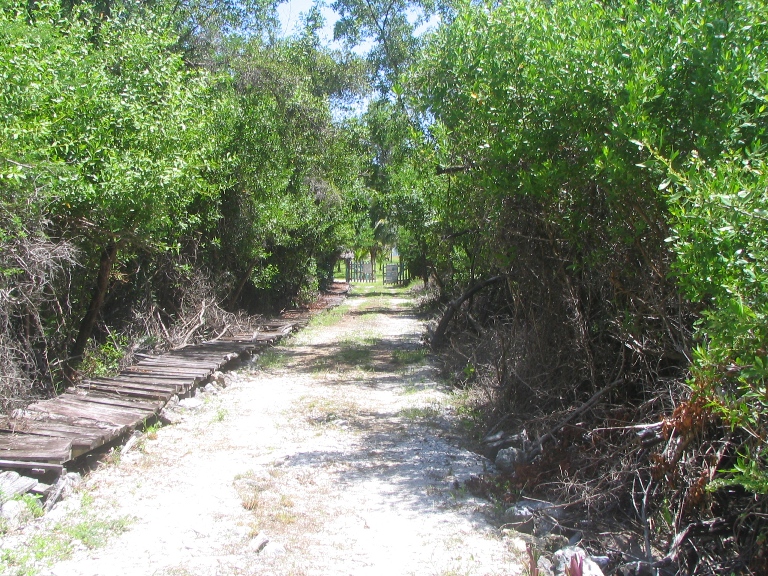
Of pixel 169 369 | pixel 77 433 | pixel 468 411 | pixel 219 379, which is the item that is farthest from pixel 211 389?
pixel 77 433

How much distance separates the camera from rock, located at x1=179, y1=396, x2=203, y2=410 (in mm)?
9484

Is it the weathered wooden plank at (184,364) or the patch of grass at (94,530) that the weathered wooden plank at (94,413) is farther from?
the weathered wooden plank at (184,364)

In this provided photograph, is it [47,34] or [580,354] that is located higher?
[47,34]

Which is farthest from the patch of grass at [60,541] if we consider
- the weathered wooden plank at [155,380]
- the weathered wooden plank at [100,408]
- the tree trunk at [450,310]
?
the tree trunk at [450,310]

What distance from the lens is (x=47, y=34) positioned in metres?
8.24

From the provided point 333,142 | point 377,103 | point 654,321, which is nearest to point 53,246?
point 654,321

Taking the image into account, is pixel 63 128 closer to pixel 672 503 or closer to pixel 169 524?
pixel 169 524

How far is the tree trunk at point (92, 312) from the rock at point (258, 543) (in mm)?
5476

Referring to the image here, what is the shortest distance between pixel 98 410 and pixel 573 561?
536 centimetres

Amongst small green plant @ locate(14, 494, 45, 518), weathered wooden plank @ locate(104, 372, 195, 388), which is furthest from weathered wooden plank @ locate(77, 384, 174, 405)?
small green plant @ locate(14, 494, 45, 518)

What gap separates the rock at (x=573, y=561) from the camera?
4.34 metres

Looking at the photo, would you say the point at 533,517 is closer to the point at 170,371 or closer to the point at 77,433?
the point at 77,433

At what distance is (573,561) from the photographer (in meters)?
4.25

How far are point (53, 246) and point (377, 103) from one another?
15704 millimetres
